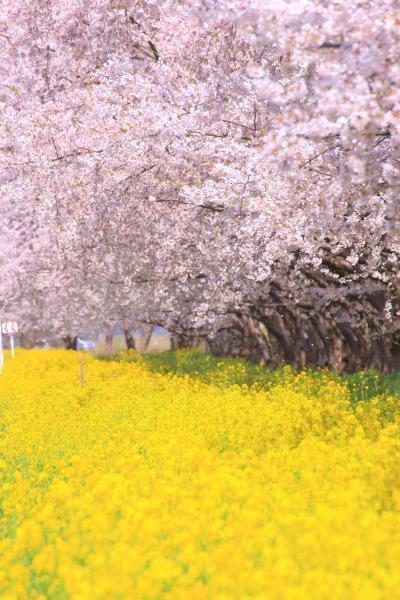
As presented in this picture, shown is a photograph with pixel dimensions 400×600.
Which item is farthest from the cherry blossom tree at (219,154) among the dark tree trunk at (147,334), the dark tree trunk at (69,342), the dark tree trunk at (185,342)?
the dark tree trunk at (69,342)

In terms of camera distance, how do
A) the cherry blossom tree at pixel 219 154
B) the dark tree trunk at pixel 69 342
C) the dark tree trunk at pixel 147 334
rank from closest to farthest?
the cherry blossom tree at pixel 219 154
the dark tree trunk at pixel 147 334
the dark tree trunk at pixel 69 342

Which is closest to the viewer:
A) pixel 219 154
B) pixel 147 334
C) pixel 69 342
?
pixel 219 154

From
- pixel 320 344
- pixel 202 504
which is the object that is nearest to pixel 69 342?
pixel 320 344

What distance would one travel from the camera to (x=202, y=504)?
820 centimetres

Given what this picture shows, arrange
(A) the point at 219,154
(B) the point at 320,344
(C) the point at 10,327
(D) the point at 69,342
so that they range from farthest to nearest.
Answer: (D) the point at 69,342, (C) the point at 10,327, (B) the point at 320,344, (A) the point at 219,154

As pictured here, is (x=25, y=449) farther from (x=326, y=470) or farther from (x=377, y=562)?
(x=377, y=562)

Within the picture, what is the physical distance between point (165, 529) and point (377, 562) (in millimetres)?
1936

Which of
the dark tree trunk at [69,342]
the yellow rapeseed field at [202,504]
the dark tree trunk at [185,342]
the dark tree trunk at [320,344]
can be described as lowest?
the yellow rapeseed field at [202,504]

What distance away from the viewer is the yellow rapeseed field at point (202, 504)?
600 centimetres

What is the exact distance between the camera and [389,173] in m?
11.5

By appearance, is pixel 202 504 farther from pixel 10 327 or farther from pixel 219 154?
pixel 10 327

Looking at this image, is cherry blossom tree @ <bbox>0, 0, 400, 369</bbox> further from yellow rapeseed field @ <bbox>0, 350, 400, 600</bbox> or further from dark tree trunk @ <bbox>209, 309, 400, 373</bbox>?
yellow rapeseed field @ <bbox>0, 350, 400, 600</bbox>

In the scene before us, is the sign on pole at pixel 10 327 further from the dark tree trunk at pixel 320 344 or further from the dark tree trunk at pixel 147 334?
the dark tree trunk at pixel 147 334

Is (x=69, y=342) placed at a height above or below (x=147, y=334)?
below
